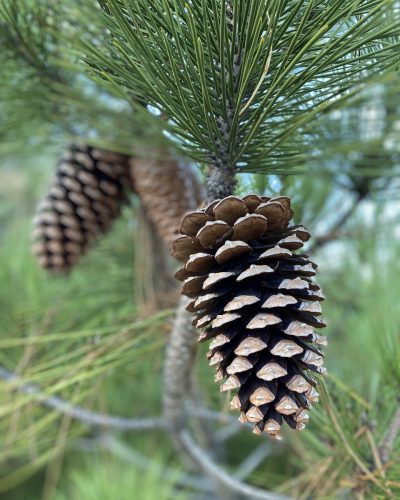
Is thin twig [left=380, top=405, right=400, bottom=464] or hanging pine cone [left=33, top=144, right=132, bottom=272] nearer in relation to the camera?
→ thin twig [left=380, top=405, right=400, bottom=464]

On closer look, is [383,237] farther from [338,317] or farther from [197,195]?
[197,195]

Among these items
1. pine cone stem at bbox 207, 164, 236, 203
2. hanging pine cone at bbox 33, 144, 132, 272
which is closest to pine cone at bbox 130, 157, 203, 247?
hanging pine cone at bbox 33, 144, 132, 272

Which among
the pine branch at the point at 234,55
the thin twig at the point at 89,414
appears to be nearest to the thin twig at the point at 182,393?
the thin twig at the point at 89,414

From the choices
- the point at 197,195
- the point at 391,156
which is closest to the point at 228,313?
the point at 197,195

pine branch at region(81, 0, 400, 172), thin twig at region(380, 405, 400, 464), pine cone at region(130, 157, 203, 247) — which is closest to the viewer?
pine branch at region(81, 0, 400, 172)

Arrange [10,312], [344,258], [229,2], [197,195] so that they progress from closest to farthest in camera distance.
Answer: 1. [229,2]
2. [197,195]
3. [10,312]
4. [344,258]

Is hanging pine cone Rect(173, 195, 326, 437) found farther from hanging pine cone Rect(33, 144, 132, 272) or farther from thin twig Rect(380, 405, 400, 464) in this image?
hanging pine cone Rect(33, 144, 132, 272)

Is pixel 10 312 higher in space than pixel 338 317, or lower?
higher

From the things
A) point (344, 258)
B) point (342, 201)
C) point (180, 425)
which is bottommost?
point (180, 425)
